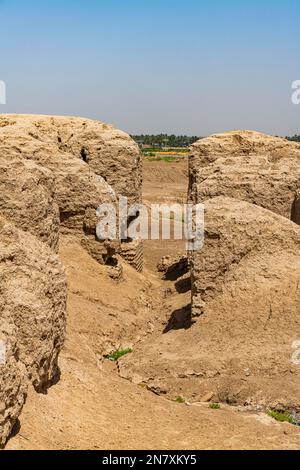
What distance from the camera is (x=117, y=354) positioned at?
11438 millimetres

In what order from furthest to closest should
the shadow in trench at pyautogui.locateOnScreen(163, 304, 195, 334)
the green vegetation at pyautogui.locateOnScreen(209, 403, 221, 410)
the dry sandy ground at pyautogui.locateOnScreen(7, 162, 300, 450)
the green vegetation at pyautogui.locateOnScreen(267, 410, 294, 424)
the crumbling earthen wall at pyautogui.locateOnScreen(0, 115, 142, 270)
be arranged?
the crumbling earthen wall at pyautogui.locateOnScreen(0, 115, 142, 270) < the shadow in trench at pyautogui.locateOnScreen(163, 304, 195, 334) < the green vegetation at pyautogui.locateOnScreen(209, 403, 221, 410) < the green vegetation at pyautogui.locateOnScreen(267, 410, 294, 424) < the dry sandy ground at pyautogui.locateOnScreen(7, 162, 300, 450)

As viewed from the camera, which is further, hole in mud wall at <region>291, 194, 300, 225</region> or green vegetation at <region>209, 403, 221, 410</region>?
hole in mud wall at <region>291, 194, 300, 225</region>

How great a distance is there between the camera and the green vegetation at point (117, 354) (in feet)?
37.0

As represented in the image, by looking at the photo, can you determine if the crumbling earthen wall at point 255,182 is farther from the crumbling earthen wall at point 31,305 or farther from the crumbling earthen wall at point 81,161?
the crumbling earthen wall at point 31,305

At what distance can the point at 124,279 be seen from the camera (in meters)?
15.3

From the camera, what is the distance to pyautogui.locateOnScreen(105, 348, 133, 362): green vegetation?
37.0 ft

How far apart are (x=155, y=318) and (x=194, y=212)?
2.80 metres

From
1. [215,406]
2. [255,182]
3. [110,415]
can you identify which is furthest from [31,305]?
[255,182]

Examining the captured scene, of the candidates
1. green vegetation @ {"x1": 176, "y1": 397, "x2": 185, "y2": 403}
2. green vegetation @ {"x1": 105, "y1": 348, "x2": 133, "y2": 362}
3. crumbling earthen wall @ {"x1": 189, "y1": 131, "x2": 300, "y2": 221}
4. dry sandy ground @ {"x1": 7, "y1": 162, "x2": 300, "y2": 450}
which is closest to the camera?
dry sandy ground @ {"x1": 7, "y1": 162, "x2": 300, "y2": 450}

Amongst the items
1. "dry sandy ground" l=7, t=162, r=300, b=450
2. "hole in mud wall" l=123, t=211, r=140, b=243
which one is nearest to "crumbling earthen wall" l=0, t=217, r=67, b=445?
"dry sandy ground" l=7, t=162, r=300, b=450

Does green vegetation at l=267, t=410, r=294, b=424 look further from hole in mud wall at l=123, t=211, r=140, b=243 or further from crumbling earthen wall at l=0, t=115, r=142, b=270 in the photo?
hole in mud wall at l=123, t=211, r=140, b=243

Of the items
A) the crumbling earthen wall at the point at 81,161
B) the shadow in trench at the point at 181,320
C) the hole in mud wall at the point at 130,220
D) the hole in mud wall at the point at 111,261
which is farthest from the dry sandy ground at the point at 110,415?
the hole in mud wall at the point at 130,220

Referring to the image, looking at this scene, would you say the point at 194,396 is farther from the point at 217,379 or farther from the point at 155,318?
the point at 155,318

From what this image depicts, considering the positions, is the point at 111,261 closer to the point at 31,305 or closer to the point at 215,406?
the point at 215,406
